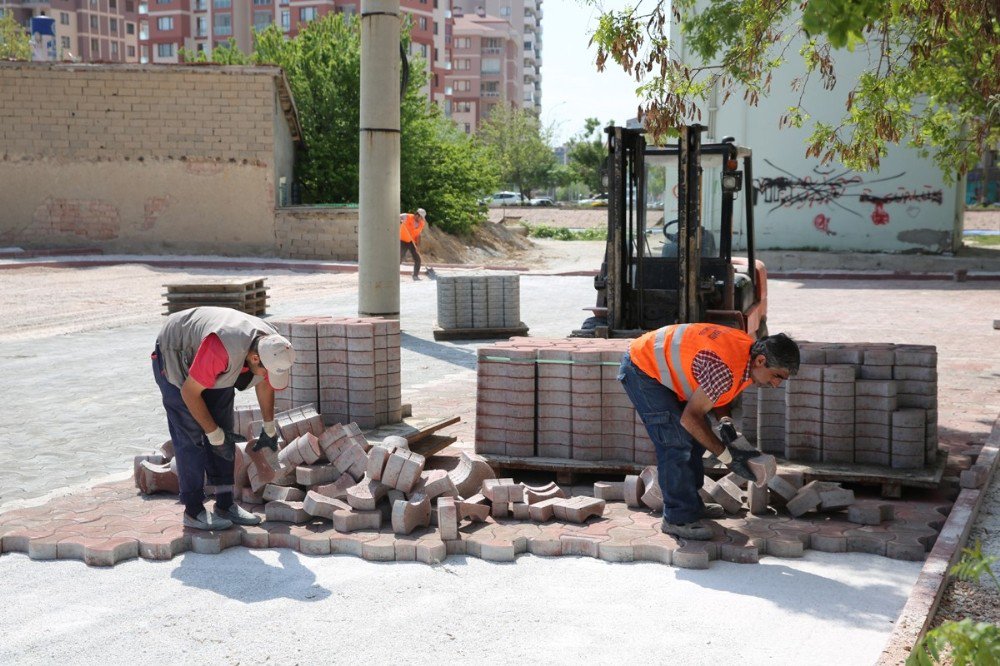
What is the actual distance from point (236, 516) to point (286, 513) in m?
0.29

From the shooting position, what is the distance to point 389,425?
7.75 m

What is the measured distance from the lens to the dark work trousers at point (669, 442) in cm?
580

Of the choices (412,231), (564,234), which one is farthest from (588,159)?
(412,231)

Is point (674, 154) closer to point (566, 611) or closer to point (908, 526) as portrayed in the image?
point (908, 526)

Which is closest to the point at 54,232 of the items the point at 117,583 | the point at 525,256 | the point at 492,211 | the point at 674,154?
the point at 525,256

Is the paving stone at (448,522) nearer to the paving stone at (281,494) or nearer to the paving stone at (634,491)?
the paving stone at (281,494)

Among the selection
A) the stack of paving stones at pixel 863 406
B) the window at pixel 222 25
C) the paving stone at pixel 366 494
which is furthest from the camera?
the window at pixel 222 25

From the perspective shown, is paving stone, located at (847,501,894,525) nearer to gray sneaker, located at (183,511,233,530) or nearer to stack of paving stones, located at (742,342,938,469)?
Answer: stack of paving stones, located at (742,342,938,469)

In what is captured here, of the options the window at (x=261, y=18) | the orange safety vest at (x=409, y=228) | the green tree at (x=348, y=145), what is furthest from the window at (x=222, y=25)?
the orange safety vest at (x=409, y=228)

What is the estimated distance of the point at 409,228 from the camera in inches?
952

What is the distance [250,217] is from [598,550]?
26.8 m

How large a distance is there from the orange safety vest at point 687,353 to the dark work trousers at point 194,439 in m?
2.39

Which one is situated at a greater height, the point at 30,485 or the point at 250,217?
the point at 250,217

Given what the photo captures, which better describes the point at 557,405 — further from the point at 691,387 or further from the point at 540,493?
the point at 691,387
